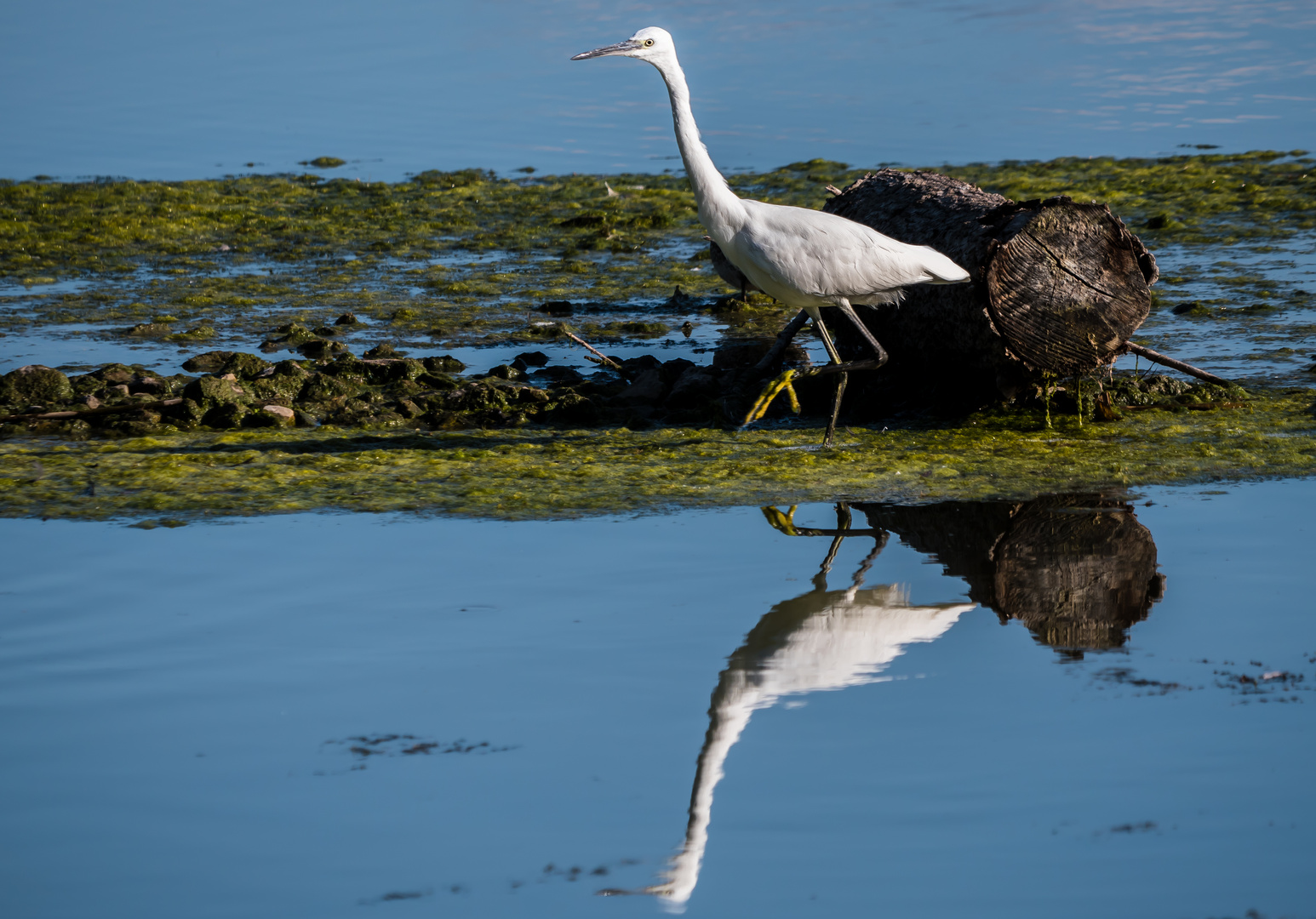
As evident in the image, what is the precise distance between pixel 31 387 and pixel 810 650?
5.64 m

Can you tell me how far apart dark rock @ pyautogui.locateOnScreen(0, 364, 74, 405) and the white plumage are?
12.8 ft

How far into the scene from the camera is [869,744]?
143 inches

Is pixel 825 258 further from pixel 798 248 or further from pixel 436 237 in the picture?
pixel 436 237

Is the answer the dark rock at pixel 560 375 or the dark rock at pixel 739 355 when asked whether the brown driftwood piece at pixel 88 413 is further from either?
the dark rock at pixel 739 355

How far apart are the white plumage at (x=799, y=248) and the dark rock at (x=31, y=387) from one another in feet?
12.8

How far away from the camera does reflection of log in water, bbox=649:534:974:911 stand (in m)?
3.66

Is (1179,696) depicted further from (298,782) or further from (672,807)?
(298,782)

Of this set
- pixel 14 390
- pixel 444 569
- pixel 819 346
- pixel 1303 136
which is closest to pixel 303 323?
pixel 14 390

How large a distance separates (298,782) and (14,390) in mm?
5281

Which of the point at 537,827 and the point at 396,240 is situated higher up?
the point at 396,240

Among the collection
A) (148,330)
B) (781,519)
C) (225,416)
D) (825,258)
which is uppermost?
(825,258)

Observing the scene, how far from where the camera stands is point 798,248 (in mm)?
6484

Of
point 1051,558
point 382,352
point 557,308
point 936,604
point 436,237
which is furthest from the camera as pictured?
point 436,237

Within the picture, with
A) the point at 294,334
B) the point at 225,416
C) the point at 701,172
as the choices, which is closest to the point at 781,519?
the point at 701,172
